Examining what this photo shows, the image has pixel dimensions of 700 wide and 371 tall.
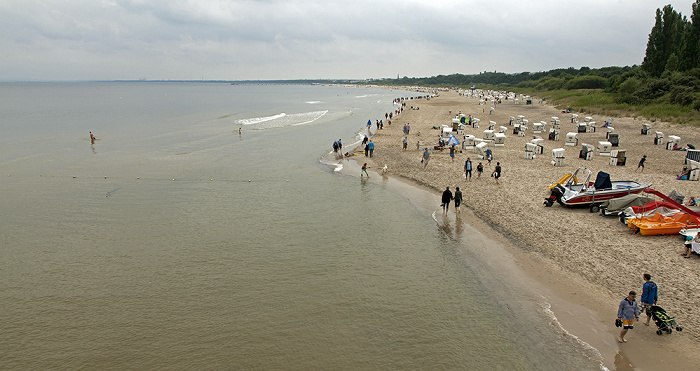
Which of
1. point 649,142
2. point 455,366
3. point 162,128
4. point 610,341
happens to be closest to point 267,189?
point 455,366

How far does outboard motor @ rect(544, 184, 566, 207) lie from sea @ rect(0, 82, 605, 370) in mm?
4532

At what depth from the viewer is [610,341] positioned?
32.5 ft

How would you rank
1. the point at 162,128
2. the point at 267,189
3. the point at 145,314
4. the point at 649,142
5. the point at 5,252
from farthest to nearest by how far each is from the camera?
the point at 162,128, the point at 649,142, the point at 267,189, the point at 5,252, the point at 145,314

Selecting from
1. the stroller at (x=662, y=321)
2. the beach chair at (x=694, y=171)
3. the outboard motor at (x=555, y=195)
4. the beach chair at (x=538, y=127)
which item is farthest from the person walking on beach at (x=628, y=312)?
the beach chair at (x=538, y=127)

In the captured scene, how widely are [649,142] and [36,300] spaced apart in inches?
1632

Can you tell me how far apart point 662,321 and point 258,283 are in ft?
36.1

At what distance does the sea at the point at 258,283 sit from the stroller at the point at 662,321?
1810mm

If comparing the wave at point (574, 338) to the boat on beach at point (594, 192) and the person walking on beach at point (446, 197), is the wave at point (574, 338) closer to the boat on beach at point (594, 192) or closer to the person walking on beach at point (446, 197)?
the person walking on beach at point (446, 197)

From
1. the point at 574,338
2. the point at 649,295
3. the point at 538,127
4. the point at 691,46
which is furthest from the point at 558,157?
the point at 691,46

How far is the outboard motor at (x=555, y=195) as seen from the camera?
18688 mm

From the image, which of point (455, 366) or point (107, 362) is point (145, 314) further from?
point (455, 366)

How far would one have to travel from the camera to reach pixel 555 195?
18.9m

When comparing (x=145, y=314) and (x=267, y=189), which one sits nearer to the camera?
(x=145, y=314)

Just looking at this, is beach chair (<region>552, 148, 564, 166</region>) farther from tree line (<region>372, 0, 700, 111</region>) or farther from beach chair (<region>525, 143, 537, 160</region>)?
tree line (<region>372, 0, 700, 111</region>)
